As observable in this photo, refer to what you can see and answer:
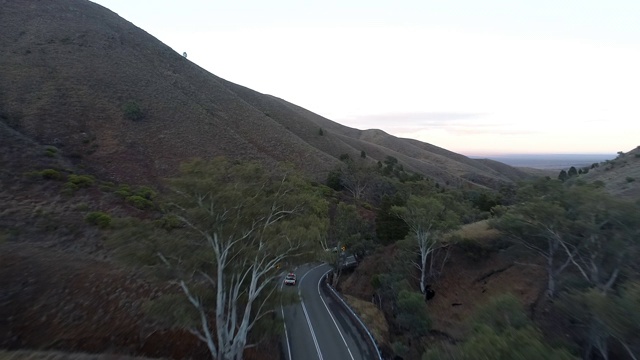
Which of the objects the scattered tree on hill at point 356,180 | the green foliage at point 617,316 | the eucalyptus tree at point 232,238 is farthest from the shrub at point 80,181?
the scattered tree on hill at point 356,180

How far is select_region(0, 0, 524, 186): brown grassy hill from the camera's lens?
41219 millimetres

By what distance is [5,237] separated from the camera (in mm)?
18203

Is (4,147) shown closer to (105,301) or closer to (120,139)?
(120,139)

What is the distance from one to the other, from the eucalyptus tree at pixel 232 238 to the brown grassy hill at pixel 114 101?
24.6 metres

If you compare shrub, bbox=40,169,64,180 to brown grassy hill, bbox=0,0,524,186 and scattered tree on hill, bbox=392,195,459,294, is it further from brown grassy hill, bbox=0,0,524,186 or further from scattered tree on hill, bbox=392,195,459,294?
scattered tree on hill, bbox=392,195,459,294

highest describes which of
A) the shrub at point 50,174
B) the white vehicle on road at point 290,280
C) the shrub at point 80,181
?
the shrub at point 50,174

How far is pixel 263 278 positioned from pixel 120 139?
34481 millimetres

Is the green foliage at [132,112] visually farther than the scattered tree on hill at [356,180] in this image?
No

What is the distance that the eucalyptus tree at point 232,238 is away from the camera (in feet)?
50.5

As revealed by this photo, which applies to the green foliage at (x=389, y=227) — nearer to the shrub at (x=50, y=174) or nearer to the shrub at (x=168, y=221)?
the shrub at (x=168, y=221)

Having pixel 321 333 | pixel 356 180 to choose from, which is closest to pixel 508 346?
pixel 321 333

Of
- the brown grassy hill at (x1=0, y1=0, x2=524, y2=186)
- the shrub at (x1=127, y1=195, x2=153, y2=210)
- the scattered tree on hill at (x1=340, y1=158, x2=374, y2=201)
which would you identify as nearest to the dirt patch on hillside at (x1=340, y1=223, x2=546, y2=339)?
the shrub at (x1=127, y1=195, x2=153, y2=210)

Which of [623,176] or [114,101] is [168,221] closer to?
[623,176]

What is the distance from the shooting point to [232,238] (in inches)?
642
